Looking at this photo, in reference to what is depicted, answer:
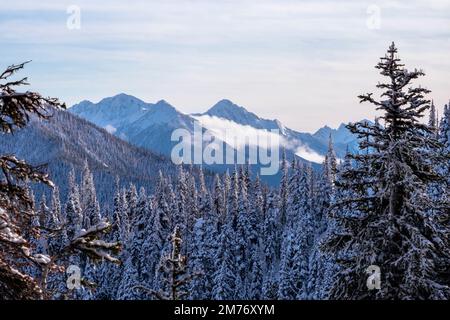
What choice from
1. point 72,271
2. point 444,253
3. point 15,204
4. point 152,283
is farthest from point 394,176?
point 152,283

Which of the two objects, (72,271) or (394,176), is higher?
(394,176)

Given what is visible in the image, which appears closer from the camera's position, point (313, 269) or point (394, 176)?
point (394, 176)

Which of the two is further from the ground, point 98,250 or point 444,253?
point 98,250

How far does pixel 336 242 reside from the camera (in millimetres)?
15820

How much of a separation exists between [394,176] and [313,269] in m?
52.1

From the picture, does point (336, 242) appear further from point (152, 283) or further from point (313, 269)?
point (152, 283)

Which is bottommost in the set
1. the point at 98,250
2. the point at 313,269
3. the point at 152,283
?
the point at 152,283

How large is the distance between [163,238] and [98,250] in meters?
72.2
